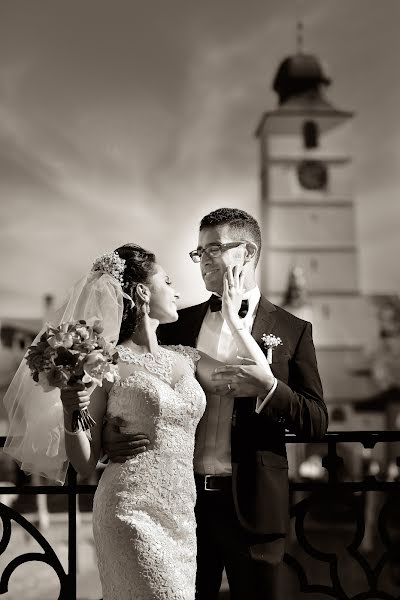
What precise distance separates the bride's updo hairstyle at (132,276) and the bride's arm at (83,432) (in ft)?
0.97

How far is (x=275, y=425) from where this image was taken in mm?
3039

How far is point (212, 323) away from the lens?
334 centimetres

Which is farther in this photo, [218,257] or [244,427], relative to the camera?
[218,257]

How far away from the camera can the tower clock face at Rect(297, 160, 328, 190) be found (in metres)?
48.2

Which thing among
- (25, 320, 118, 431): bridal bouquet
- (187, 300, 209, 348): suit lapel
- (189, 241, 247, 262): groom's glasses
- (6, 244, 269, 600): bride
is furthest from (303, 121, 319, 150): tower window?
(25, 320, 118, 431): bridal bouquet

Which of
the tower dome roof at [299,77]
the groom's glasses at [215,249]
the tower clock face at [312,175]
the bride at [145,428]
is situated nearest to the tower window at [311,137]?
the tower clock face at [312,175]

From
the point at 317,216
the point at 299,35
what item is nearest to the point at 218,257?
the point at 299,35

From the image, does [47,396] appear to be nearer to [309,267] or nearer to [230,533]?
[230,533]

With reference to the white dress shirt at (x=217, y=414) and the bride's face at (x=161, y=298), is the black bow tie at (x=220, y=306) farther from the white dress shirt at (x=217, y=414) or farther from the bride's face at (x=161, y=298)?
the bride's face at (x=161, y=298)

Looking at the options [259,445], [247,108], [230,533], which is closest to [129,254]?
[259,445]

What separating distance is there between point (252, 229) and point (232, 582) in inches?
57.4

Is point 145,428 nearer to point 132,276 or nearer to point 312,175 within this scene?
point 132,276

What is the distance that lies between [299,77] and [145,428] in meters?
45.3

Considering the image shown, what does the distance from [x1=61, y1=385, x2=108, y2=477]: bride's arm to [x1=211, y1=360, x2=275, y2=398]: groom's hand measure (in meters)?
0.48
